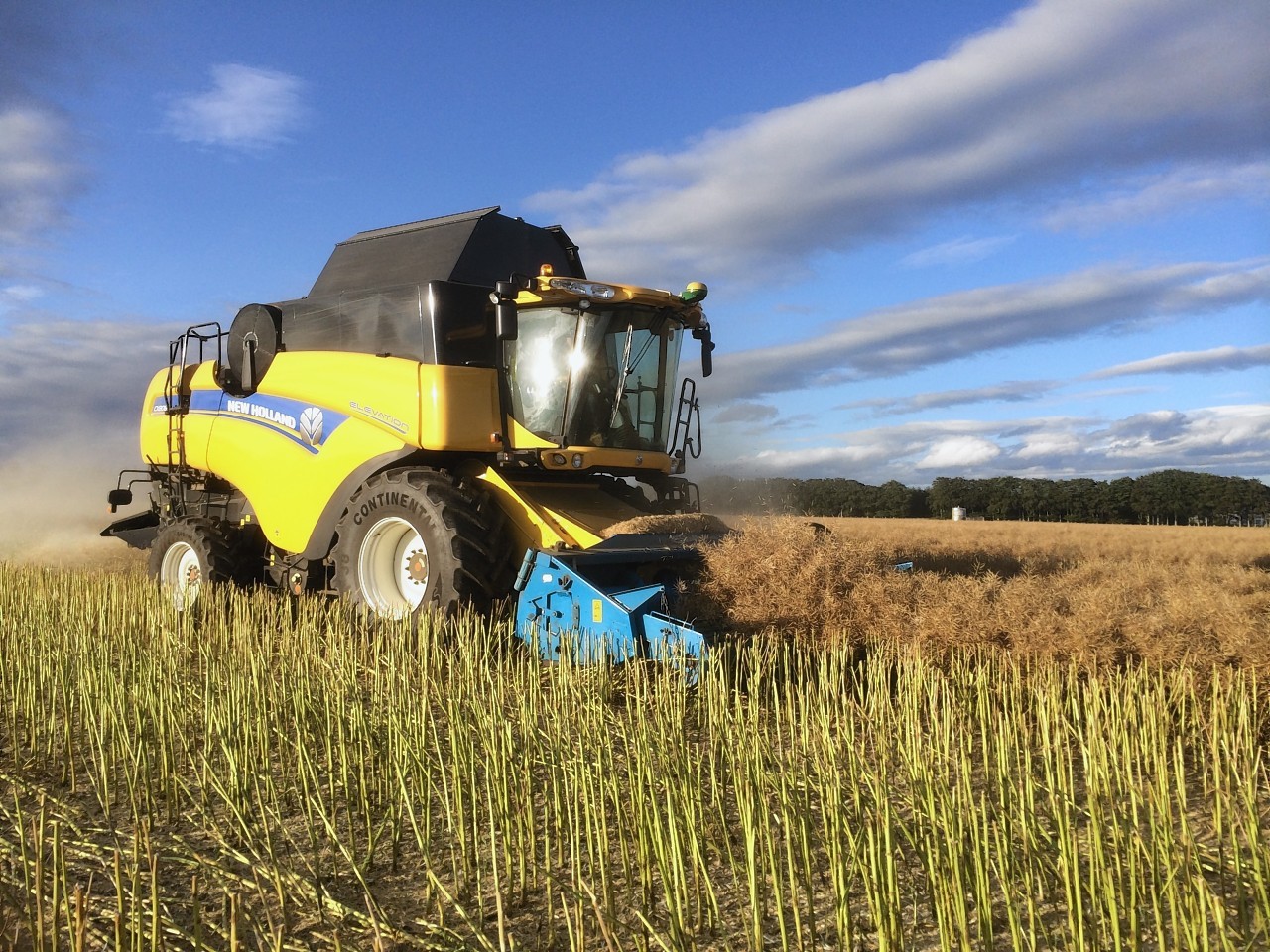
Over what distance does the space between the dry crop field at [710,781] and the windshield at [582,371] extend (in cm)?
Result: 146

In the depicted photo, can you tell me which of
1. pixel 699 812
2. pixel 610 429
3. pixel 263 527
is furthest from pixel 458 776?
pixel 263 527

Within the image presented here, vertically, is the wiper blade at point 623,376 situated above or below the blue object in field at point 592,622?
above

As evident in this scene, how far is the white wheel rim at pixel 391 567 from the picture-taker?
19.7 feet

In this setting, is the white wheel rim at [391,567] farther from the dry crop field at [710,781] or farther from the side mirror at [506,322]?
the side mirror at [506,322]

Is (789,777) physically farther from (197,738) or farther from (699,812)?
(197,738)

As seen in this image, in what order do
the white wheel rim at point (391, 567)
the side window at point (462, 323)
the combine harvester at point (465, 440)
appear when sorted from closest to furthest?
the combine harvester at point (465, 440), the white wheel rim at point (391, 567), the side window at point (462, 323)

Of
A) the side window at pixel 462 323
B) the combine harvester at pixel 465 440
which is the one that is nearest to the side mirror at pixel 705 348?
the combine harvester at pixel 465 440

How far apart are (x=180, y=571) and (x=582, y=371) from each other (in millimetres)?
4130

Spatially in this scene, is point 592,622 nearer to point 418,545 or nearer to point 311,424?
point 418,545

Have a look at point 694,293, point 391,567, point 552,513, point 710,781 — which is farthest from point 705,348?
point 710,781

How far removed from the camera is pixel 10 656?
537 cm

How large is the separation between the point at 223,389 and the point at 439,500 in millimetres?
3373

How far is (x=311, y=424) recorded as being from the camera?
694cm

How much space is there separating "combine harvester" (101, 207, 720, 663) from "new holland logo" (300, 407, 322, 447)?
0.02 metres
